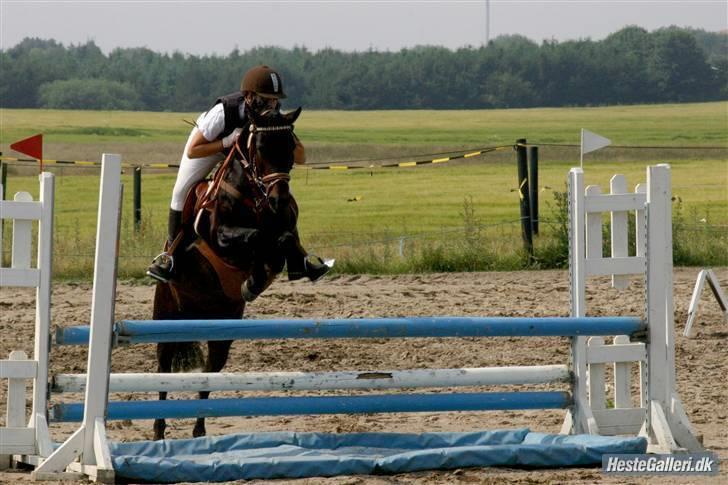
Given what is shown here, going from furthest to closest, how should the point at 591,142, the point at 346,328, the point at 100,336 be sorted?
1. the point at 591,142
2. the point at 346,328
3. the point at 100,336

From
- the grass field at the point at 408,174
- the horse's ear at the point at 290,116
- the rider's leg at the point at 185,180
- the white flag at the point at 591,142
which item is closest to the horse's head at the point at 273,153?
the horse's ear at the point at 290,116

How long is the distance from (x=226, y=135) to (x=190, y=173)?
1.26ft

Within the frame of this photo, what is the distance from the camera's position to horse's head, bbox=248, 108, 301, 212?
20.7ft

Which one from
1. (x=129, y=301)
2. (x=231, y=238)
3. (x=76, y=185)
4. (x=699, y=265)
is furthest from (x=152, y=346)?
(x=76, y=185)

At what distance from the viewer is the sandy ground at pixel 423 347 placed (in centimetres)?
661

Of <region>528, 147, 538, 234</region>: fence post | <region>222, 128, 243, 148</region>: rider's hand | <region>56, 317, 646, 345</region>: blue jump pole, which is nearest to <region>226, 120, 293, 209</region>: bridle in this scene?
<region>222, 128, 243, 148</region>: rider's hand

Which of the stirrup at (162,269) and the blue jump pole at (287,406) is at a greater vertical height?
the stirrup at (162,269)

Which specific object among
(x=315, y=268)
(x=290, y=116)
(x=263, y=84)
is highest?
(x=263, y=84)

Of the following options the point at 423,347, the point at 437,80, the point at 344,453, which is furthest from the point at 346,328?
the point at 437,80

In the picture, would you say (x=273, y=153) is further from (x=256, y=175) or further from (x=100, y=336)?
(x=100, y=336)

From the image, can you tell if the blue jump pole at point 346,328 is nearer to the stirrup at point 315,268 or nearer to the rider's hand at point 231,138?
the stirrup at point 315,268

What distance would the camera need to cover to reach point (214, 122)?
680 cm

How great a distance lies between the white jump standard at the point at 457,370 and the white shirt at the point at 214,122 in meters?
1.68

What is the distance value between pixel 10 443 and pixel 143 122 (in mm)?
57612
